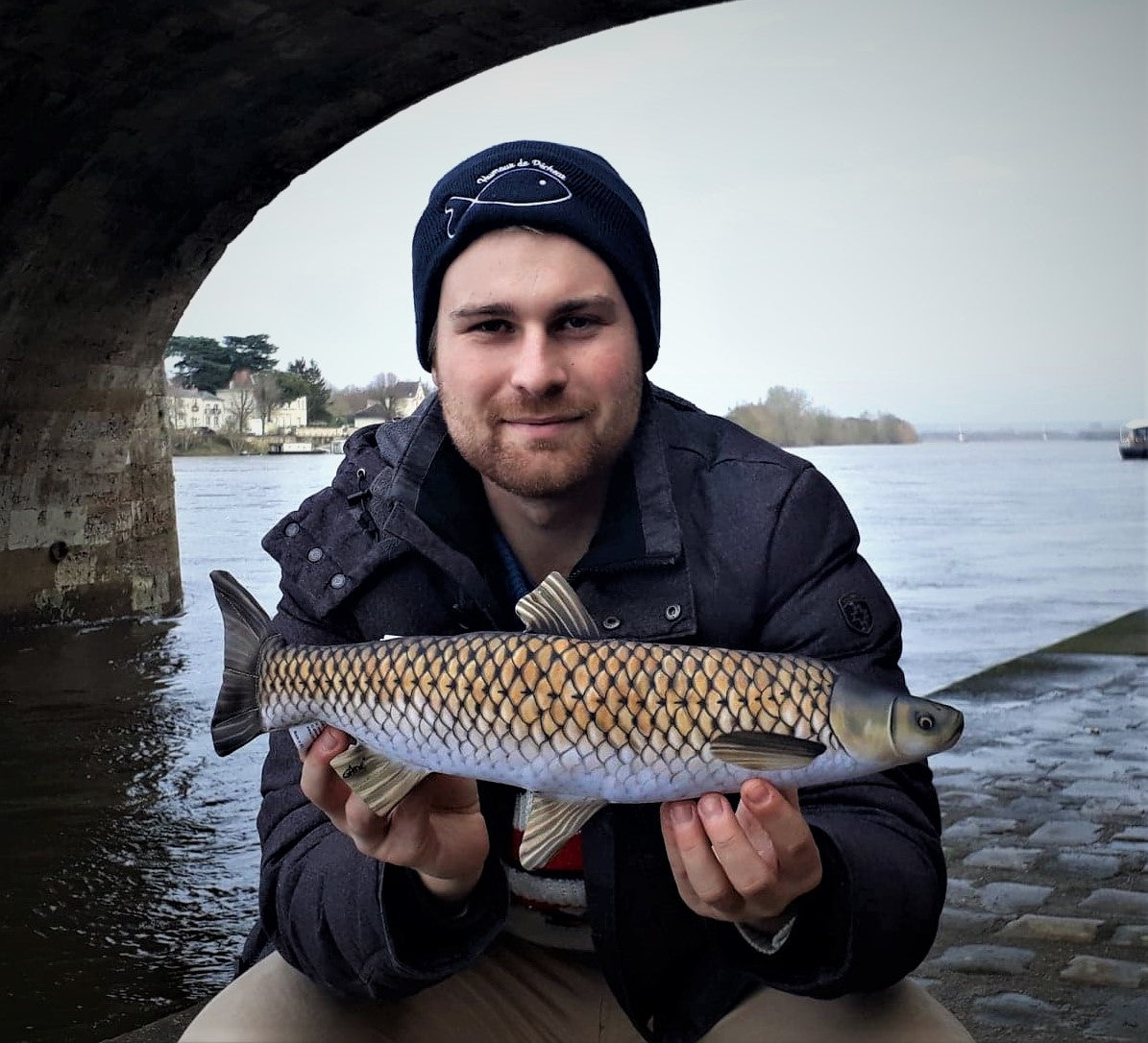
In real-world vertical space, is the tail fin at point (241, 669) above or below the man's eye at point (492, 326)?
below

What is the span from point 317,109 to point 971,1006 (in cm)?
948

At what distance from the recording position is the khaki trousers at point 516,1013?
2428mm

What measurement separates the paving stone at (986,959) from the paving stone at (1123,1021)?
0.33 meters

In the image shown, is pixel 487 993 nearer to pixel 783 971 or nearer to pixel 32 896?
pixel 783 971

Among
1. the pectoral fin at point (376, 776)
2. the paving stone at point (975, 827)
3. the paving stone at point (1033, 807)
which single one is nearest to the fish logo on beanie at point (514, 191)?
the pectoral fin at point (376, 776)

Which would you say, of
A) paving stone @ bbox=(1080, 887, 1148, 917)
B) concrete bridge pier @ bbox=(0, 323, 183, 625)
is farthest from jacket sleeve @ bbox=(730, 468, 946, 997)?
concrete bridge pier @ bbox=(0, 323, 183, 625)

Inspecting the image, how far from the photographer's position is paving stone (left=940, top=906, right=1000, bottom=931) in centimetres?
463

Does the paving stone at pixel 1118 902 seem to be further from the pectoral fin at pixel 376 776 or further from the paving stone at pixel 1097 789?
the pectoral fin at pixel 376 776

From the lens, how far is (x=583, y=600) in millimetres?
2520

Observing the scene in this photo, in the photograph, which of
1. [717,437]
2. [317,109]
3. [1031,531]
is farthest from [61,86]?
[1031,531]

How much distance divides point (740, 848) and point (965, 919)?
3020 mm

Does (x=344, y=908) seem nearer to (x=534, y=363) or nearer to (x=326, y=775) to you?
(x=326, y=775)

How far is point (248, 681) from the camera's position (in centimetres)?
213

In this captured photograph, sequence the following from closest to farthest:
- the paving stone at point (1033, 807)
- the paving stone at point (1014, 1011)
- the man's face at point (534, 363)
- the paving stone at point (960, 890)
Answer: the man's face at point (534, 363)
the paving stone at point (1014, 1011)
the paving stone at point (960, 890)
the paving stone at point (1033, 807)
